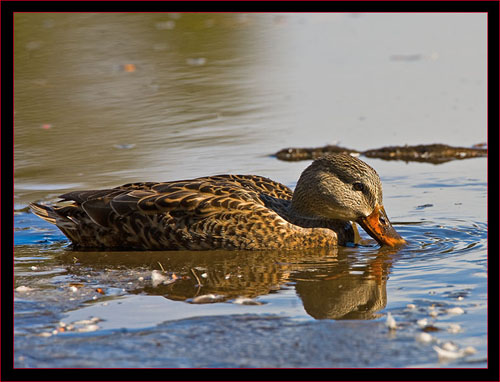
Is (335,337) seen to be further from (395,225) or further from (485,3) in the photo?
(485,3)

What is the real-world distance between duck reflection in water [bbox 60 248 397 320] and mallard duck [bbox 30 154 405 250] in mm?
130

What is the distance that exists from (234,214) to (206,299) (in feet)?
5.63

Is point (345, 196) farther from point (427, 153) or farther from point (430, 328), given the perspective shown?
point (427, 153)

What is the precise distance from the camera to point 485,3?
9641 mm

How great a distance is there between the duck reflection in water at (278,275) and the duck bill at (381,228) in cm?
11

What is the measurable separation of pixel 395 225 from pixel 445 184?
149 cm

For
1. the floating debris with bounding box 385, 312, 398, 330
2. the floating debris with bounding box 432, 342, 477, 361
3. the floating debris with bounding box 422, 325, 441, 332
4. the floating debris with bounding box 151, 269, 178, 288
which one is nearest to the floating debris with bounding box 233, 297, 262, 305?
the floating debris with bounding box 151, 269, 178, 288

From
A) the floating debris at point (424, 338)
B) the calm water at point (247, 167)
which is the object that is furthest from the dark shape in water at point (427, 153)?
the floating debris at point (424, 338)

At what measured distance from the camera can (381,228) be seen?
8859 mm

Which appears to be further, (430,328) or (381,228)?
(381,228)

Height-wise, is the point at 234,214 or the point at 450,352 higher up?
the point at 234,214

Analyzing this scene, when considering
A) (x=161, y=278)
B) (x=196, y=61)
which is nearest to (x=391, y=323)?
(x=161, y=278)

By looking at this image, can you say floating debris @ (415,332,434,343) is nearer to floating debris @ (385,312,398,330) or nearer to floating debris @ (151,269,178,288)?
floating debris @ (385,312,398,330)

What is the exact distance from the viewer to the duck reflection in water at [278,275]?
286 inches
